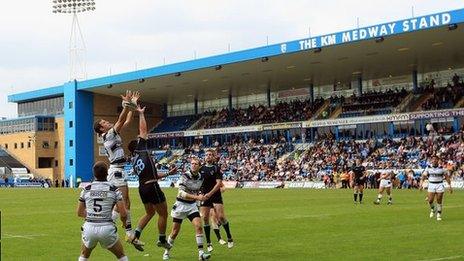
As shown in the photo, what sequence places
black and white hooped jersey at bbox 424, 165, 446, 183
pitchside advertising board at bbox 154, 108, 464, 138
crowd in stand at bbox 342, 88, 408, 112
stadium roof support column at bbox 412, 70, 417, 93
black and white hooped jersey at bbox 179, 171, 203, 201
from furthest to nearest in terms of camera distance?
stadium roof support column at bbox 412, 70, 417, 93
crowd in stand at bbox 342, 88, 408, 112
pitchside advertising board at bbox 154, 108, 464, 138
black and white hooped jersey at bbox 424, 165, 446, 183
black and white hooped jersey at bbox 179, 171, 203, 201

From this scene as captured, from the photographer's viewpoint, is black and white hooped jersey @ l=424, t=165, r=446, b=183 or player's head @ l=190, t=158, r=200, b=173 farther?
black and white hooped jersey @ l=424, t=165, r=446, b=183

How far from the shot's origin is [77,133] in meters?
81.6

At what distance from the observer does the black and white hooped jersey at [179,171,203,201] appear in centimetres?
1405

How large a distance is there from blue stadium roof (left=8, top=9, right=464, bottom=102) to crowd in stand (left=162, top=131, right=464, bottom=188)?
10.0 m

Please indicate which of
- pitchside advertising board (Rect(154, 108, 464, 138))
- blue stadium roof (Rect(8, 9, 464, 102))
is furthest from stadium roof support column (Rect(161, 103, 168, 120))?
blue stadium roof (Rect(8, 9, 464, 102))

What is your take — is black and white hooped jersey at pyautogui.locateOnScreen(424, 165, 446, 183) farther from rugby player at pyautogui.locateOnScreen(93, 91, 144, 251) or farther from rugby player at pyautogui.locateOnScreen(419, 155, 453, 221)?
rugby player at pyautogui.locateOnScreen(93, 91, 144, 251)

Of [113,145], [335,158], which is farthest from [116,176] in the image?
[335,158]

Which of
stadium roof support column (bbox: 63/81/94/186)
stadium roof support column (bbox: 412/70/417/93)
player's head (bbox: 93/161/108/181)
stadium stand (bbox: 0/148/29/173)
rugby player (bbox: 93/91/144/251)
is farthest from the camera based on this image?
stadium stand (bbox: 0/148/29/173)

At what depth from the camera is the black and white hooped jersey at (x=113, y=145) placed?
543 inches

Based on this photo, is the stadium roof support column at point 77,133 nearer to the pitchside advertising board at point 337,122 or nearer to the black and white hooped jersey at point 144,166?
the pitchside advertising board at point 337,122

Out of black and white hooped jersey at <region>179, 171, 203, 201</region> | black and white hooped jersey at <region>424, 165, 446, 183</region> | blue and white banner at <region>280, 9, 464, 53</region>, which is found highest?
blue and white banner at <region>280, 9, 464, 53</region>

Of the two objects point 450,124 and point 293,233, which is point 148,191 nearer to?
point 293,233

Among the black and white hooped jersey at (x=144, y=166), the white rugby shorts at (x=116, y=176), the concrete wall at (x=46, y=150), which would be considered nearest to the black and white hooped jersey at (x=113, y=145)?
the white rugby shorts at (x=116, y=176)

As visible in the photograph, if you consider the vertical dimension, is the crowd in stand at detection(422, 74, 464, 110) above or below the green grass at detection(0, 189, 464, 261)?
above
